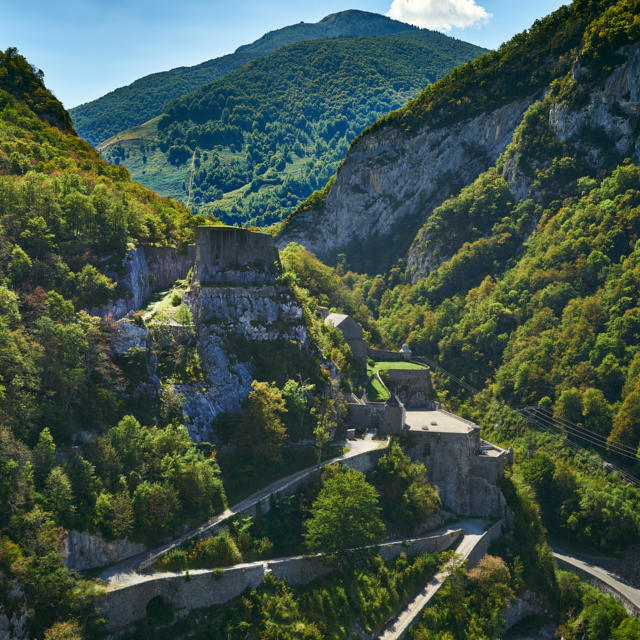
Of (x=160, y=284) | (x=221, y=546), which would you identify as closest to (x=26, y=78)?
(x=160, y=284)

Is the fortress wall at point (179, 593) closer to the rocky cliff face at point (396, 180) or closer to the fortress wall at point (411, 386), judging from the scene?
the fortress wall at point (411, 386)

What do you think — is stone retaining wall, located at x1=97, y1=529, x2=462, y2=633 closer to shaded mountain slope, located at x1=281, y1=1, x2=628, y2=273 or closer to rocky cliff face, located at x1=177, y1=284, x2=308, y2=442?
rocky cliff face, located at x1=177, y1=284, x2=308, y2=442

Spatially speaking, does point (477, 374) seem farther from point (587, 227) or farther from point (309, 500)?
point (309, 500)

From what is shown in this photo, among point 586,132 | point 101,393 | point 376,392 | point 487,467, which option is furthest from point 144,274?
point 586,132

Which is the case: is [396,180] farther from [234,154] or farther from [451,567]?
[234,154]

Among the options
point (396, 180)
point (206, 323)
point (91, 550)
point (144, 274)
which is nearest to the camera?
point (91, 550)

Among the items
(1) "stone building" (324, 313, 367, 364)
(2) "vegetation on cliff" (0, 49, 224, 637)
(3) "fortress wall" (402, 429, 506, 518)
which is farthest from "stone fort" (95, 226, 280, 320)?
(3) "fortress wall" (402, 429, 506, 518)
